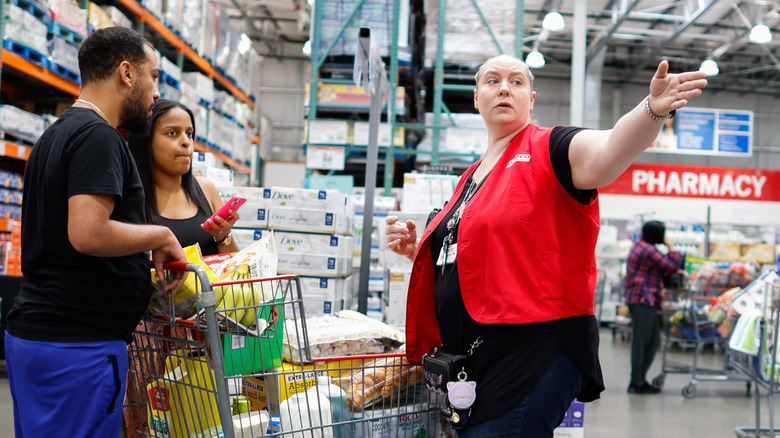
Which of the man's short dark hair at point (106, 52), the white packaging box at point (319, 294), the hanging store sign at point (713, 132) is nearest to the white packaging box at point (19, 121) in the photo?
the white packaging box at point (319, 294)

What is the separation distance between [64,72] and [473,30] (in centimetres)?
415

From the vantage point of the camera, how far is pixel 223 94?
10539 millimetres

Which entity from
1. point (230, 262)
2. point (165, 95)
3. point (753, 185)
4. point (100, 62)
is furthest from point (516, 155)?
point (753, 185)

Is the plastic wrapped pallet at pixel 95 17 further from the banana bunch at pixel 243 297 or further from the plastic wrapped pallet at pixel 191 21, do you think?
the banana bunch at pixel 243 297

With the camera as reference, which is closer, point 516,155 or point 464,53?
point 516,155

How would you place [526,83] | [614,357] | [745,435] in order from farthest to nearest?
[614,357] < [745,435] < [526,83]

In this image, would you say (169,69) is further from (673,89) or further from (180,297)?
(673,89)

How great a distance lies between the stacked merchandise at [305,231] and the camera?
4180 mm

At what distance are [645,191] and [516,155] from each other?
54.2 feet

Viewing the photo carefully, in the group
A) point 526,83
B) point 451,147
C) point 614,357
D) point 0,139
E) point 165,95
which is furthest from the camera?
point 614,357

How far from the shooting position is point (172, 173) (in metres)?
2.63

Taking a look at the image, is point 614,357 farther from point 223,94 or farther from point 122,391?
point 122,391

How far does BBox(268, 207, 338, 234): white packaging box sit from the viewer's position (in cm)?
420

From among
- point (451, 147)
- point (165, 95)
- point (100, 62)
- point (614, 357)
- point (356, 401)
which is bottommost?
point (614, 357)
